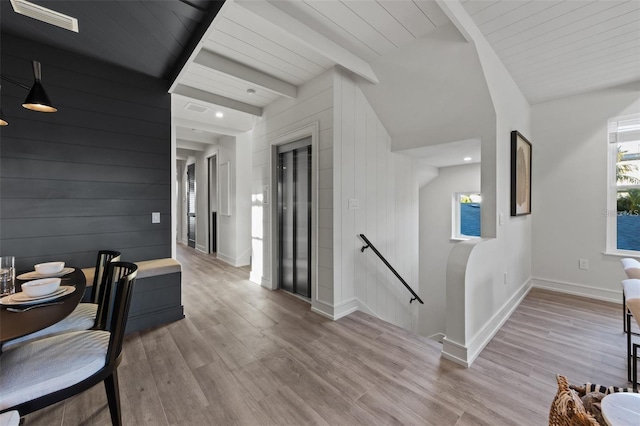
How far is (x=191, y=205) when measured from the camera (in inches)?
313

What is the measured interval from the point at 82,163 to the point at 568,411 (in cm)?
374

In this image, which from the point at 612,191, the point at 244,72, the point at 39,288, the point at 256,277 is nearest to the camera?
the point at 39,288

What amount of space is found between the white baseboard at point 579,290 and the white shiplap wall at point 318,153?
3.46m

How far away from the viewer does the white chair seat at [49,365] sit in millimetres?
1147

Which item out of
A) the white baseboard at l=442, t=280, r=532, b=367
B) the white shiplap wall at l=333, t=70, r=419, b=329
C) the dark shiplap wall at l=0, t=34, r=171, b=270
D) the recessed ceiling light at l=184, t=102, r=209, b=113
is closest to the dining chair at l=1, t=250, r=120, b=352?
the dark shiplap wall at l=0, t=34, r=171, b=270

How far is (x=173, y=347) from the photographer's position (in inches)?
92.4

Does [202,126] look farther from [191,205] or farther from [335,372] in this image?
[335,372]

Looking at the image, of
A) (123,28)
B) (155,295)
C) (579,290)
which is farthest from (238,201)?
(579,290)

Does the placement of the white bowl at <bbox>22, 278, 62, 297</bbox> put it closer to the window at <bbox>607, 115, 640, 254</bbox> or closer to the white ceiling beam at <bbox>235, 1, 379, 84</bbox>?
the white ceiling beam at <bbox>235, 1, 379, 84</bbox>

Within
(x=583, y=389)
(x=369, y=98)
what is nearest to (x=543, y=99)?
(x=369, y=98)

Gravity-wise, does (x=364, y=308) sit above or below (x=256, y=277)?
below

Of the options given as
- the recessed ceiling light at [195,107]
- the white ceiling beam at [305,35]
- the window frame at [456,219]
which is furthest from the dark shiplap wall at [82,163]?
the window frame at [456,219]

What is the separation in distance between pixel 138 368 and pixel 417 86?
11.9 ft

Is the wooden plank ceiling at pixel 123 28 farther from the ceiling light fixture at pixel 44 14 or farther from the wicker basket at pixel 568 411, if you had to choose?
the wicker basket at pixel 568 411
